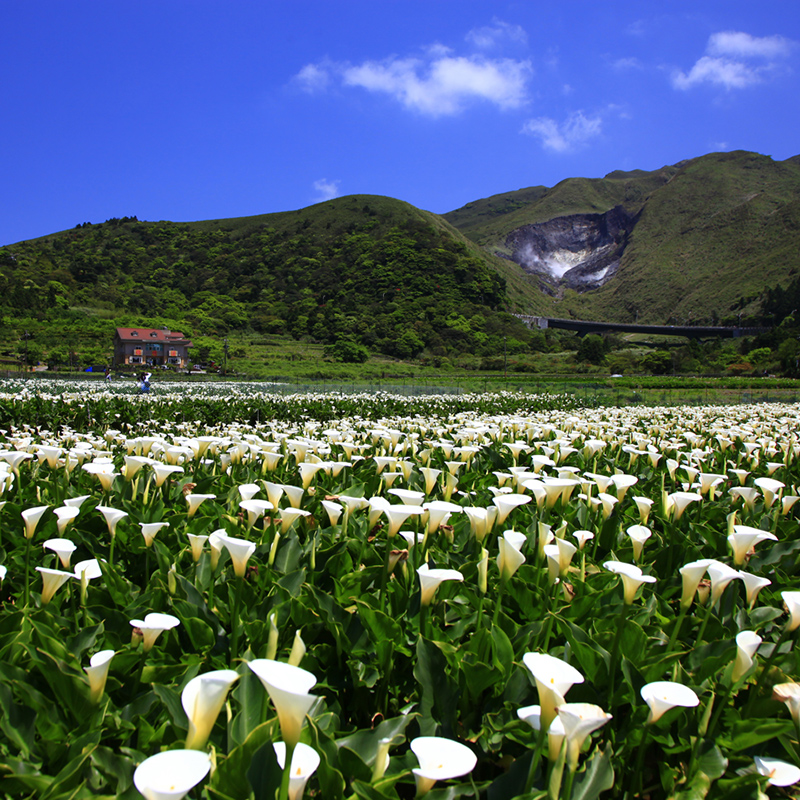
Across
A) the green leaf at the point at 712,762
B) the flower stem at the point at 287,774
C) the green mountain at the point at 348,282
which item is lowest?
the green leaf at the point at 712,762

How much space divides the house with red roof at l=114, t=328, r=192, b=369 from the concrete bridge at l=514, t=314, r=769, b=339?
68.9 m

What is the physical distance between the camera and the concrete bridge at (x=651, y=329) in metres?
101

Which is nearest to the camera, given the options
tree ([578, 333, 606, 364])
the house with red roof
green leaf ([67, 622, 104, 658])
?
green leaf ([67, 622, 104, 658])

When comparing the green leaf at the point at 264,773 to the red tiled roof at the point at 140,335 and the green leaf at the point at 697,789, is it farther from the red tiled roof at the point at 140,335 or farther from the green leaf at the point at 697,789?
the red tiled roof at the point at 140,335

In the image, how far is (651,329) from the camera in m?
123

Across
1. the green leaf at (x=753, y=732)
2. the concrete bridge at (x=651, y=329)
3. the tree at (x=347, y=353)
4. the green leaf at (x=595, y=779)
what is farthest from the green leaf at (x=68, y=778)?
the concrete bridge at (x=651, y=329)

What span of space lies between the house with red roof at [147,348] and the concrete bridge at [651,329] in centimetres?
6892

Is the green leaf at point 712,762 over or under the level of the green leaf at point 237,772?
under

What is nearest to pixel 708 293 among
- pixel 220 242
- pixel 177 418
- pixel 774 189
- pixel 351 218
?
pixel 774 189

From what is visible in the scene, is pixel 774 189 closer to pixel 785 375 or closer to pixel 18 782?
pixel 785 375

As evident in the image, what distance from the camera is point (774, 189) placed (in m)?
179

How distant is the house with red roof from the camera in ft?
240

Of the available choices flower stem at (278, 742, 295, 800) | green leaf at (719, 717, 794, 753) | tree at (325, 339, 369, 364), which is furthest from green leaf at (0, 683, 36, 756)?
tree at (325, 339, 369, 364)

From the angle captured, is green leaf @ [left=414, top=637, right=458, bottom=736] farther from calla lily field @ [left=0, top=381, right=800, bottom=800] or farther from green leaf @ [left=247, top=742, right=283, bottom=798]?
green leaf @ [left=247, top=742, right=283, bottom=798]
